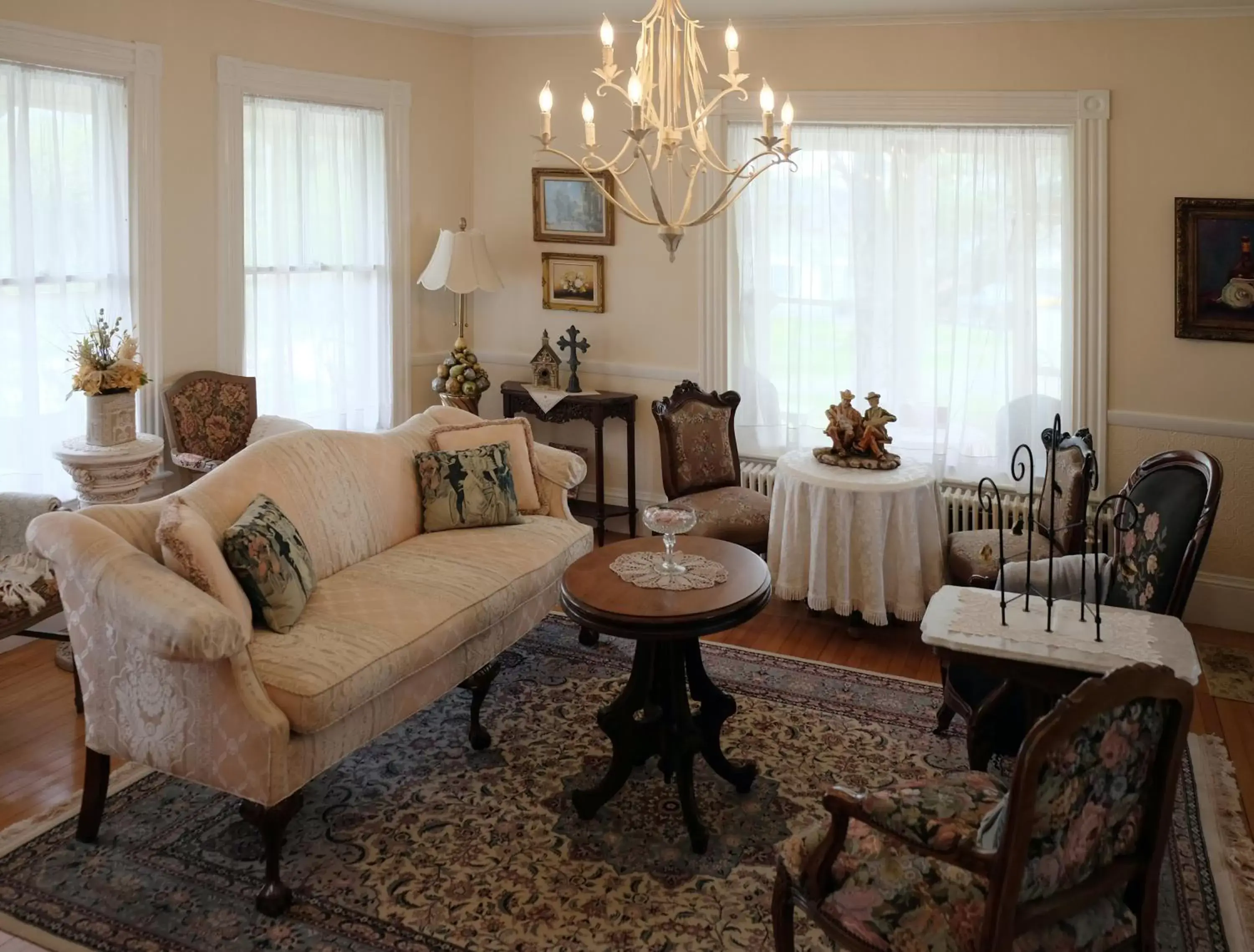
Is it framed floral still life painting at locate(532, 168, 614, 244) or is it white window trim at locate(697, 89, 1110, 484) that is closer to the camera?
white window trim at locate(697, 89, 1110, 484)

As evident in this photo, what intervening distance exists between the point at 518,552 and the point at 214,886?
1.59 meters

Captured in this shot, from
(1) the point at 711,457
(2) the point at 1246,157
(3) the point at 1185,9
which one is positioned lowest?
(1) the point at 711,457

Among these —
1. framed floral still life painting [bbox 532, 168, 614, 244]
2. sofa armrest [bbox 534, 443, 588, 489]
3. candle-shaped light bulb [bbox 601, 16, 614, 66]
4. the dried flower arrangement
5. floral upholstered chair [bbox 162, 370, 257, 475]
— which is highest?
framed floral still life painting [bbox 532, 168, 614, 244]

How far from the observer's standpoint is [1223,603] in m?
4.95

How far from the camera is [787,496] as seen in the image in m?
4.79

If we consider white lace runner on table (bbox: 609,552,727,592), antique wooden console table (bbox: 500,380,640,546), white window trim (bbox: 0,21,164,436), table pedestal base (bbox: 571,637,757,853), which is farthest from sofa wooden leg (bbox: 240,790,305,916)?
antique wooden console table (bbox: 500,380,640,546)

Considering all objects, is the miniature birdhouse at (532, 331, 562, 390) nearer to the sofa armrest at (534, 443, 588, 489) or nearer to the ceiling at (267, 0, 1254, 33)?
the sofa armrest at (534, 443, 588, 489)

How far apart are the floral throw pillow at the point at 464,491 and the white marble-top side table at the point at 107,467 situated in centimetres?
108

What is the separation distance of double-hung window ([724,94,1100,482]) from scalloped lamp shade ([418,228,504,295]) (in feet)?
4.31

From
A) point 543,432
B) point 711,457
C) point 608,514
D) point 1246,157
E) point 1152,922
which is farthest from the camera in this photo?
point 543,432

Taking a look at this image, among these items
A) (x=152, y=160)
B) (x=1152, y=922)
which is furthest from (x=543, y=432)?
(x=1152, y=922)

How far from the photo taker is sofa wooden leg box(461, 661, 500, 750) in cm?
367

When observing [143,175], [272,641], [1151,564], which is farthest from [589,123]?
[143,175]

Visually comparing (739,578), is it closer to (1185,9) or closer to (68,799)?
(68,799)
